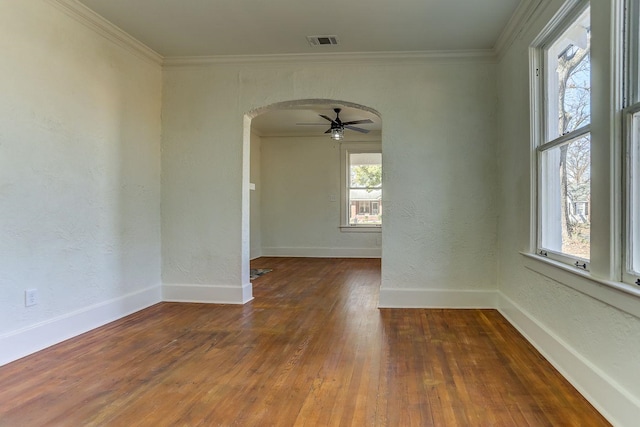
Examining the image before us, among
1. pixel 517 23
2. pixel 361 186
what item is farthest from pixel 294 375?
pixel 361 186

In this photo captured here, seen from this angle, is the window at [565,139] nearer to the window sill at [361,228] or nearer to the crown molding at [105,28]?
the crown molding at [105,28]

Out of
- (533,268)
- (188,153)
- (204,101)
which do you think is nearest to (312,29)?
(204,101)

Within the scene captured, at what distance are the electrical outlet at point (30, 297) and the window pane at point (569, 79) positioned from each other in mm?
3775

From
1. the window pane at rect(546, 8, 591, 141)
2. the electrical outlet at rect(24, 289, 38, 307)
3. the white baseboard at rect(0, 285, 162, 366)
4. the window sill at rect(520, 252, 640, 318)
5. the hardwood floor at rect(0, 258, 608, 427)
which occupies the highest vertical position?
the window pane at rect(546, 8, 591, 141)

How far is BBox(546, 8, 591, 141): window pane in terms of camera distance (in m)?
2.28

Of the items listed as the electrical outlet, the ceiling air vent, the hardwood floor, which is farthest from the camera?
the ceiling air vent

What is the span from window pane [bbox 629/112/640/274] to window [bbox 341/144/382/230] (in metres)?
6.30

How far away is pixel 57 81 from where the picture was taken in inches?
116

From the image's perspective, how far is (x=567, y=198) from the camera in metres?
2.54

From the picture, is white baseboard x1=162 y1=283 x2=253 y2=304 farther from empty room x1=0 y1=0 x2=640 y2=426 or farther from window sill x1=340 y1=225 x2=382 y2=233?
window sill x1=340 y1=225 x2=382 y2=233

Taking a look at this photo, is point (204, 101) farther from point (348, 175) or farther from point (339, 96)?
point (348, 175)

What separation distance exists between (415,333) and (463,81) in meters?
2.54

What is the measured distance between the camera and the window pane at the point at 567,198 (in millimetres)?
2270

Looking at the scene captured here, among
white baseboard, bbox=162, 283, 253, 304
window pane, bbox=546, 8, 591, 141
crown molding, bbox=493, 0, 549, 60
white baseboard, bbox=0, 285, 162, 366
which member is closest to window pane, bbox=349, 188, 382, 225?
white baseboard, bbox=162, 283, 253, 304
